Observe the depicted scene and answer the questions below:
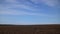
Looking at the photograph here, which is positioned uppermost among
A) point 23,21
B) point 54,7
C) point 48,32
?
point 54,7

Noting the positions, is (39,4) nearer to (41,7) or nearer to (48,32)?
(41,7)

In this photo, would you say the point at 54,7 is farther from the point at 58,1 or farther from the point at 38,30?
the point at 38,30

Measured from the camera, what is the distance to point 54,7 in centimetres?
172

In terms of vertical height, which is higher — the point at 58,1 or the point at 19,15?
A: the point at 58,1

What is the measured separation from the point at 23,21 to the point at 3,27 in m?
0.29

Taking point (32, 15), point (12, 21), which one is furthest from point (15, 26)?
point (32, 15)

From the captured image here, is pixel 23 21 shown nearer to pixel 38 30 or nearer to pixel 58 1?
pixel 38 30

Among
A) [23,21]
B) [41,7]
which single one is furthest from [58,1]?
[23,21]

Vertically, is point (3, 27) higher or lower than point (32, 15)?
lower

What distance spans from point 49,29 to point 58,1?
0.40 metres

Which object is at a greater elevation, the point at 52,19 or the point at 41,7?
the point at 41,7

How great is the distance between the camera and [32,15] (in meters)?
1.72

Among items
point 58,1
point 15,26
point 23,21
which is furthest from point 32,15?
point 58,1

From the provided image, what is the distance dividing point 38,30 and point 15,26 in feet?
1.05
